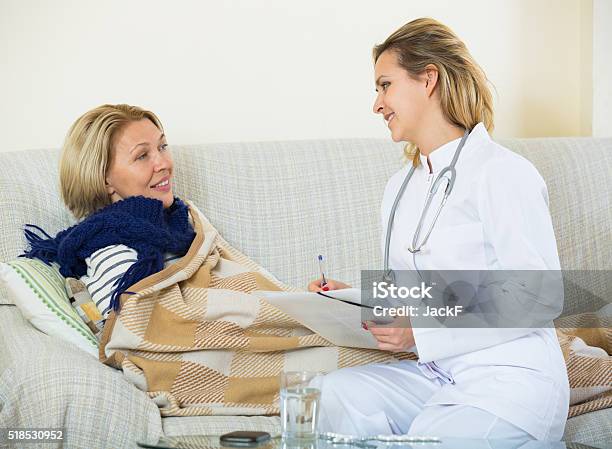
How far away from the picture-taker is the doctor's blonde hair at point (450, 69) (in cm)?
185

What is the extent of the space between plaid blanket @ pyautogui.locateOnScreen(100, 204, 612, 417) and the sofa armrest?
0.36ft

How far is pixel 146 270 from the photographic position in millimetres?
2006

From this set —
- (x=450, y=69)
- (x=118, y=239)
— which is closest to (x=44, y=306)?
(x=118, y=239)

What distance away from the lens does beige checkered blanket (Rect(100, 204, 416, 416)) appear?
6.24 ft

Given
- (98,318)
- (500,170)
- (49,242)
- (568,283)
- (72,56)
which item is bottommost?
(568,283)

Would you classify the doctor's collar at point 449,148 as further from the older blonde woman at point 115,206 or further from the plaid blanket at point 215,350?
the older blonde woman at point 115,206

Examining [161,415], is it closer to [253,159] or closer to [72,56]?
[253,159]

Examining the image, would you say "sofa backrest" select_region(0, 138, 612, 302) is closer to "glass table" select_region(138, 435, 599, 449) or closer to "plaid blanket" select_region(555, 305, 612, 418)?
"plaid blanket" select_region(555, 305, 612, 418)

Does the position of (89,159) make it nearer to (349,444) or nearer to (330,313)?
(330,313)

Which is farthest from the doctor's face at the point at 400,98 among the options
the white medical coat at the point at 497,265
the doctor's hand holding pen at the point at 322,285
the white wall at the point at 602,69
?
the white wall at the point at 602,69

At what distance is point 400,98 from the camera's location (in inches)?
74.9

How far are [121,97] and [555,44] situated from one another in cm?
157

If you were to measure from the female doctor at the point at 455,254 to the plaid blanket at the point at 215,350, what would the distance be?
0.66ft

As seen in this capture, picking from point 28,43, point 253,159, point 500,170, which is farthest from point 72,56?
point 500,170
